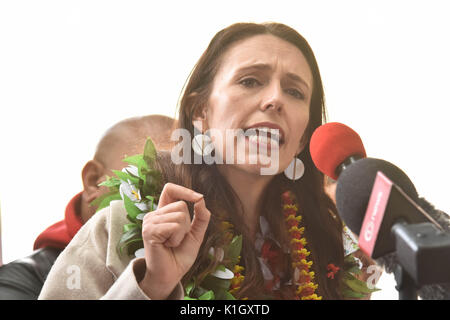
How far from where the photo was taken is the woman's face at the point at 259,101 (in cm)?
83

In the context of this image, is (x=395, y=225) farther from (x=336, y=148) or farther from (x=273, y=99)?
(x=273, y=99)

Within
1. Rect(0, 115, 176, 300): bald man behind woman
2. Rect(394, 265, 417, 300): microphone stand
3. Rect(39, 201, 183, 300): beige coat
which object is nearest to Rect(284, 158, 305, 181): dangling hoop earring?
Rect(0, 115, 176, 300): bald man behind woman

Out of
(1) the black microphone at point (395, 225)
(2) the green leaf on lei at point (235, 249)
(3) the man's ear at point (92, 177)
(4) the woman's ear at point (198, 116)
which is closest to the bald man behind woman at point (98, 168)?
(3) the man's ear at point (92, 177)

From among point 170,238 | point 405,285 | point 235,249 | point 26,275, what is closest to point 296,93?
point 235,249

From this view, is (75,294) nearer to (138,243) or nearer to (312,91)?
(138,243)

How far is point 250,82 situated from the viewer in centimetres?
86

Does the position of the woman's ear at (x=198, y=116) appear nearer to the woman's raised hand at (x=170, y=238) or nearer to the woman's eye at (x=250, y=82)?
the woman's eye at (x=250, y=82)

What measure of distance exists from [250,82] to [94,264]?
0.45 metres

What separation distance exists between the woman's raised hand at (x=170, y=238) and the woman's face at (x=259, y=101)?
0.26 m

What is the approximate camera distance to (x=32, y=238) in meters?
1.05

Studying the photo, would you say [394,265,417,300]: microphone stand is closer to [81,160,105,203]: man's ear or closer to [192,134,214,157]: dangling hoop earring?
[192,134,214,157]: dangling hoop earring

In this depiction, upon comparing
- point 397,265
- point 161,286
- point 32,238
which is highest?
point 397,265

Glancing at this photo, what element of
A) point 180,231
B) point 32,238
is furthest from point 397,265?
point 32,238
